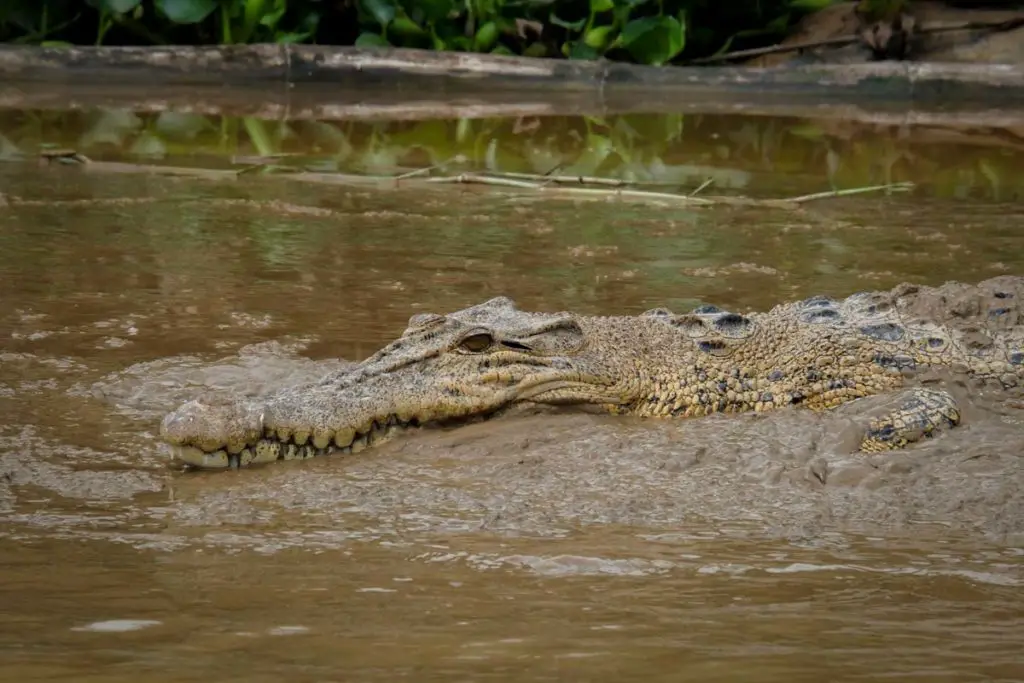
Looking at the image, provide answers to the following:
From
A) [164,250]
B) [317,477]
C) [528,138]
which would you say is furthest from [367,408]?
[528,138]

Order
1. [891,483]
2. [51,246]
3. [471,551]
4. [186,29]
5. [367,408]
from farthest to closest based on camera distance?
[186,29], [51,246], [367,408], [891,483], [471,551]

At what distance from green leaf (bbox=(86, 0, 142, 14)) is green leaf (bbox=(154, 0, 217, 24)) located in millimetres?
274

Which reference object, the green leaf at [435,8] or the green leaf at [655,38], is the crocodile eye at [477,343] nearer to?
the green leaf at [435,8]

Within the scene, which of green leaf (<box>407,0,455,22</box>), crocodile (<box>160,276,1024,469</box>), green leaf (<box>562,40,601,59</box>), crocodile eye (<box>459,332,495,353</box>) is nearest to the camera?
crocodile (<box>160,276,1024,469</box>)

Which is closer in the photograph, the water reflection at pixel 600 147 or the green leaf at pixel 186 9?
the water reflection at pixel 600 147

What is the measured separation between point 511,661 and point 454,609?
321mm

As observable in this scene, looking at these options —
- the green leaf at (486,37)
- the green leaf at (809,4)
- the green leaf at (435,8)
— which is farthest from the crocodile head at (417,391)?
the green leaf at (809,4)

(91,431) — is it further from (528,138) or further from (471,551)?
(528,138)

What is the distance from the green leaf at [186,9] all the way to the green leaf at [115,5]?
0.90 ft

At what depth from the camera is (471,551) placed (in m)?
3.57

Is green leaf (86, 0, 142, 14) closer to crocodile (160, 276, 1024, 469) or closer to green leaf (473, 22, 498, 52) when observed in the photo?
green leaf (473, 22, 498, 52)

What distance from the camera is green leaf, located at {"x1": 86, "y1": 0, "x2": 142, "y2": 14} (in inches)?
564

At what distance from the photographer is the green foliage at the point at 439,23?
1475 cm

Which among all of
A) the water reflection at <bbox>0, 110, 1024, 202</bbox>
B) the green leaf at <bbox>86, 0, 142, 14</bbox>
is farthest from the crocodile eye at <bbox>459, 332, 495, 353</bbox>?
the green leaf at <bbox>86, 0, 142, 14</bbox>
